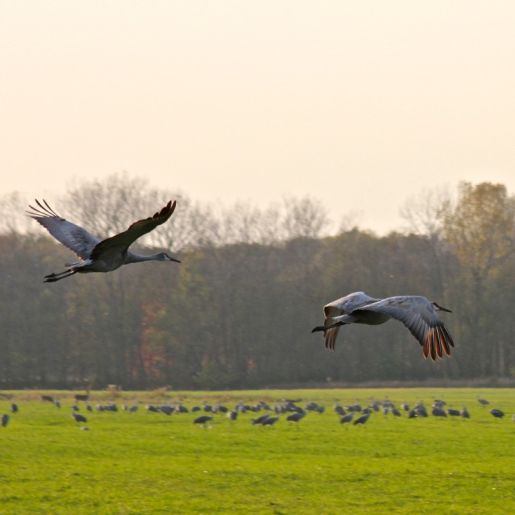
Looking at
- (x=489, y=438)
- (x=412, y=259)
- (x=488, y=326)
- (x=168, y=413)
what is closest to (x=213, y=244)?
(x=412, y=259)

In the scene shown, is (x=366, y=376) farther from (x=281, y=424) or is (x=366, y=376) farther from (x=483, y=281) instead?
(x=281, y=424)

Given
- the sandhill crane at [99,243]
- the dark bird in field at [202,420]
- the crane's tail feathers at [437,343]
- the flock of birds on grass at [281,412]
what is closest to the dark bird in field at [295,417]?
the flock of birds on grass at [281,412]

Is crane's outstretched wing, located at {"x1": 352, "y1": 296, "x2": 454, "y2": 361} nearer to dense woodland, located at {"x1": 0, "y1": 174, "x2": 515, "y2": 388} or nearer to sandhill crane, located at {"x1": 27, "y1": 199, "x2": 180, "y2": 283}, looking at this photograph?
sandhill crane, located at {"x1": 27, "y1": 199, "x2": 180, "y2": 283}

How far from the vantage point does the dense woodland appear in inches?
3546

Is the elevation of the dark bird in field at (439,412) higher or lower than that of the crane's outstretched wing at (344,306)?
lower

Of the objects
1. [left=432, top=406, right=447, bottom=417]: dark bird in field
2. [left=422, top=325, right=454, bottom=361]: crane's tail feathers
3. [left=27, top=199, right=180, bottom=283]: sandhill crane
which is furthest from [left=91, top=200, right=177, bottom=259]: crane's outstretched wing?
[left=432, top=406, right=447, bottom=417]: dark bird in field

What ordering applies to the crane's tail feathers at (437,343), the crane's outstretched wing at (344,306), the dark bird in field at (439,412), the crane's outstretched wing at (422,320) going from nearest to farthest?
the crane's tail feathers at (437,343) → the crane's outstretched wing at (422,320) → the crane's outstretched wing at (344,306) → the dark bird in field at (439,412)

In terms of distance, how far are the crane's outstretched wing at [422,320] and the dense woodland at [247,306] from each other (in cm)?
7153

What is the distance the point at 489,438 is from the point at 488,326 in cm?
5448

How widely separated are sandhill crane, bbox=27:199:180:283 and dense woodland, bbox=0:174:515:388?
6680 centimetres

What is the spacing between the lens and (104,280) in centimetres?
9425

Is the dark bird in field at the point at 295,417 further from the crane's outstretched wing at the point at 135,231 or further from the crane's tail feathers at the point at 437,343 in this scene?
the crane's tail feathers at the point at 437,343

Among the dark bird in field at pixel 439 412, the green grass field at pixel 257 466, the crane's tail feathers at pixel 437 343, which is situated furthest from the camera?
the dark bird in field at pixel 439 412

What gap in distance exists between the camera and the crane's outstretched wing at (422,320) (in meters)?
14.9
